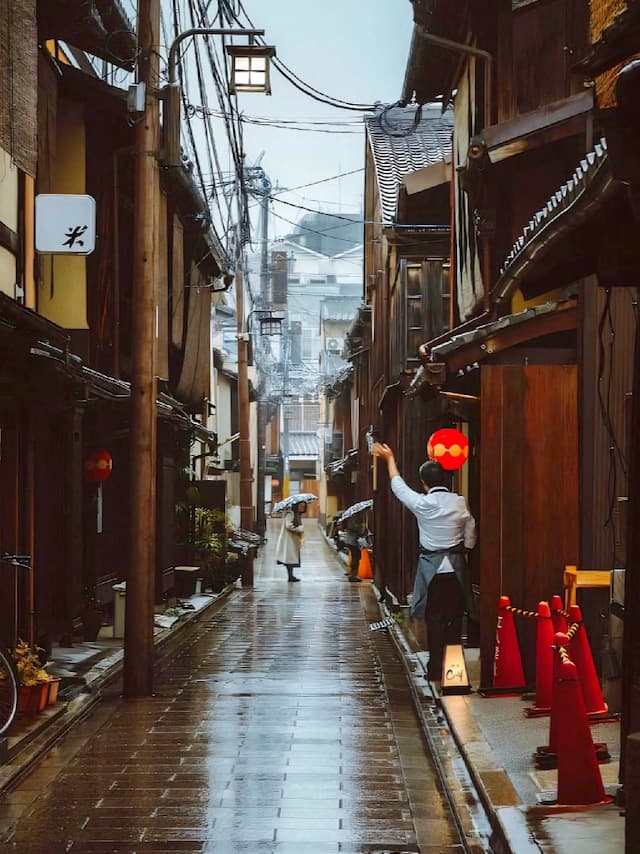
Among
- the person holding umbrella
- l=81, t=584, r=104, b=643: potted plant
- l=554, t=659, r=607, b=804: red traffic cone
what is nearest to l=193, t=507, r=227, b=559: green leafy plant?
the person holding umbrella

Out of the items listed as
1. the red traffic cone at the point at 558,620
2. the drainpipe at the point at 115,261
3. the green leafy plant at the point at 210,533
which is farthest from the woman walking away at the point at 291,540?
the red traffic cone at the point at 558,620

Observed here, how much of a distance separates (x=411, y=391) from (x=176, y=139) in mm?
5120

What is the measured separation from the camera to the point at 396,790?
32.7ft

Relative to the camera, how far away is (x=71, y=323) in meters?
20.0

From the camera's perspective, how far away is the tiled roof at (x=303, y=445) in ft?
370

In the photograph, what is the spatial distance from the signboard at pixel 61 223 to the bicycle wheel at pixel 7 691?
581 cm

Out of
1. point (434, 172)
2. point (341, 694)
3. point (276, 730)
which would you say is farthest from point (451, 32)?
point (276, 730)

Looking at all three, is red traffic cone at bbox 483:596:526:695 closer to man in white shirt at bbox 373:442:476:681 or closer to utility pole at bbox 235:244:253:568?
man in white shirt at bbox 373:442:476:681

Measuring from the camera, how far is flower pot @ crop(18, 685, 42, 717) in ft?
41.5

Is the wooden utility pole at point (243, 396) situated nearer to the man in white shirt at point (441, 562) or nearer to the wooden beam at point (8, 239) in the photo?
the wooden beam at point (8, 239)

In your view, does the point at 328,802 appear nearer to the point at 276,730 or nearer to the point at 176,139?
the point at 276,730

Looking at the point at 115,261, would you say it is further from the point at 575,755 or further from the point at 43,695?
the point at 575,755

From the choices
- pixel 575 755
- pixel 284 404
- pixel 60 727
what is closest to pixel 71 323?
pixel 60 727

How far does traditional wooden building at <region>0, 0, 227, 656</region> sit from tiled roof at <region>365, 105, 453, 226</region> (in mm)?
6236
